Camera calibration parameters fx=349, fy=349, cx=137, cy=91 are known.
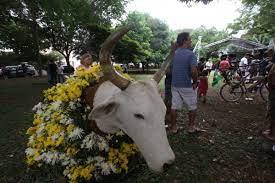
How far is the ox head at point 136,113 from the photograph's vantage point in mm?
2984

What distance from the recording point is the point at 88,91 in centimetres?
387

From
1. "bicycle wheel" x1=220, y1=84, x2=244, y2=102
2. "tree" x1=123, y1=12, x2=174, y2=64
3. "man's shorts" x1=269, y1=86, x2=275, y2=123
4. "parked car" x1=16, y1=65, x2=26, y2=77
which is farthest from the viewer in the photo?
"tree" x1=123, y1=12, x2=174, y2=64

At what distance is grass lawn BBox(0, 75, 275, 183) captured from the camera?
16.6 feet

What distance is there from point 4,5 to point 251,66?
408 inches

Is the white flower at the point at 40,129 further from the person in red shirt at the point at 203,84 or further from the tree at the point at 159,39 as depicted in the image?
the tree at the point at 159,39

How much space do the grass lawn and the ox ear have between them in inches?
42.8

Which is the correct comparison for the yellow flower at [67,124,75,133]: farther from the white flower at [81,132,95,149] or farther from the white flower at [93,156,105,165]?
the white flower at [93,156,105,165]

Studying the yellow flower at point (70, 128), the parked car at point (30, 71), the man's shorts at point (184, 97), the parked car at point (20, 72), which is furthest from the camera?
the parked car at point (30, 71)

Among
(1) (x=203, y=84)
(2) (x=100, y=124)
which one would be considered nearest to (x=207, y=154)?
(2) (x=100, y=124)

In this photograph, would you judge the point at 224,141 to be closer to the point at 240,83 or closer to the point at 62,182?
the point at 62,182

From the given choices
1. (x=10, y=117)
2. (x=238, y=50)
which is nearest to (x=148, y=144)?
(x=10, y=117)

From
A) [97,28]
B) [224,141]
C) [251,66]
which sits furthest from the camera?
[97,28]

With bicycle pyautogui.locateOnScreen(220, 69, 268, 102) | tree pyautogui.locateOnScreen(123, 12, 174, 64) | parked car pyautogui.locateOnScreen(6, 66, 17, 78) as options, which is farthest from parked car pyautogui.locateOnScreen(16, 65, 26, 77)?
bicycle pyautogui.locateOnScreen(220, 69, 268, 102)

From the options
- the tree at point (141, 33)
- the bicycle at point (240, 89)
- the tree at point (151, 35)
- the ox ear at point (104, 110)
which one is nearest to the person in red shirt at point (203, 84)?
the bicycle at point (240, 89)
